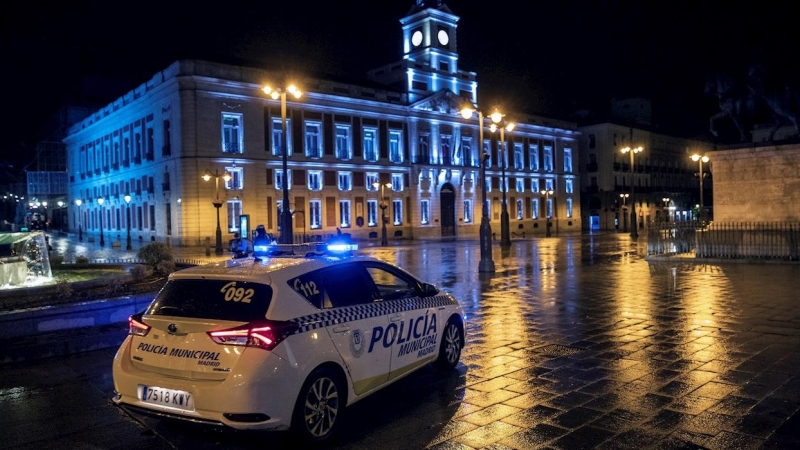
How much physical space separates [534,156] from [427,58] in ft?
60.5

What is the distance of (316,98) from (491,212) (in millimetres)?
24448

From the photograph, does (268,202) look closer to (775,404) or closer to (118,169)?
(118,169)

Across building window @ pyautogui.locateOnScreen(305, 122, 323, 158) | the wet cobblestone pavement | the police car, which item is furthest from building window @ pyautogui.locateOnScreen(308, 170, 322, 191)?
the police car

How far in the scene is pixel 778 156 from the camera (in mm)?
19219

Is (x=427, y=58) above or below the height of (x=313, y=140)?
above

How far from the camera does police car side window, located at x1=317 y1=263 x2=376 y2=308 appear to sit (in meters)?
5.47

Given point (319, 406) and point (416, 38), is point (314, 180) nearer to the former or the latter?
point (416, 38)

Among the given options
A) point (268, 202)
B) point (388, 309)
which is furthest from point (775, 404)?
point (268, 202)

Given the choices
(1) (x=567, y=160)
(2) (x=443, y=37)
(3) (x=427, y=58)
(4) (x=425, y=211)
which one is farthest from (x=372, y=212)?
(1) (x=567, y=160)

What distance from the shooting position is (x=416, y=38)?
63500mm

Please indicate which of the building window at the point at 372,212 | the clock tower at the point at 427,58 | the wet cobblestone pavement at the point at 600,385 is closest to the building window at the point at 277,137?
the building window at the point at 372,212

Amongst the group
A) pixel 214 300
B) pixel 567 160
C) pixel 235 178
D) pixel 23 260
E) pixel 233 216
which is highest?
pixel 567 160

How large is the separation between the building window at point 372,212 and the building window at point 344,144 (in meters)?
4.53

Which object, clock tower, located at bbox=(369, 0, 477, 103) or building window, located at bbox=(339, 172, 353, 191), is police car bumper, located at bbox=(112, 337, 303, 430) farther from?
clock tower, located at bbox=(369, 0, 477, 103)
